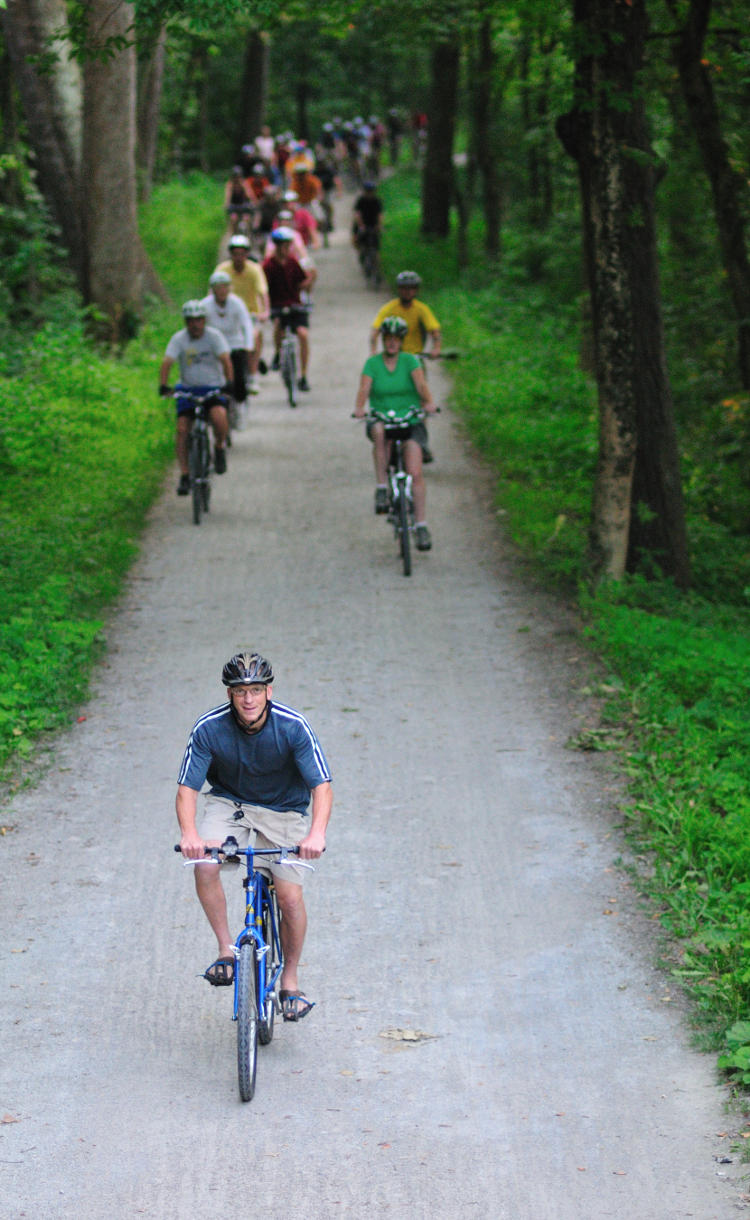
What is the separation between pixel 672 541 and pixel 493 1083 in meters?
7.44

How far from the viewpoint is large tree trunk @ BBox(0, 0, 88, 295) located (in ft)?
62.0

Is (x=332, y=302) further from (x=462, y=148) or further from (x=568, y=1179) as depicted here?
(x=462, y=148)

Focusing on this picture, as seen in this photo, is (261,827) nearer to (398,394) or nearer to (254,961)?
(254,961)

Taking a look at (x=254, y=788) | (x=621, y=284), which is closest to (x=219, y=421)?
(x=621, y=284)

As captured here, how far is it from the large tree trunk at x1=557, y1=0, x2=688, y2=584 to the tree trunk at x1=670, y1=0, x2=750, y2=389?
2.65m

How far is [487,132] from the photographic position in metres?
27.5

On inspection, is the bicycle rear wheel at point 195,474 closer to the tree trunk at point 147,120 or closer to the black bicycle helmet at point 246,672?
the black bicycle helmet at point 246,672

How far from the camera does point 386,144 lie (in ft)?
195

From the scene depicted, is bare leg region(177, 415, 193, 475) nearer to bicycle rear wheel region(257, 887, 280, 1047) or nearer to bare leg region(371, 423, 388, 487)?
bare leg region(371, 423, 388, 487)

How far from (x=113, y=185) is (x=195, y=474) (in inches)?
289

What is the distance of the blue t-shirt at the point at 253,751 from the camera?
5.66 metres

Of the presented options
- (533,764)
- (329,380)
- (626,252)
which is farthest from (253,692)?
(329,380)

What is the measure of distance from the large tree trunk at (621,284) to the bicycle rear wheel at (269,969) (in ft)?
21.2

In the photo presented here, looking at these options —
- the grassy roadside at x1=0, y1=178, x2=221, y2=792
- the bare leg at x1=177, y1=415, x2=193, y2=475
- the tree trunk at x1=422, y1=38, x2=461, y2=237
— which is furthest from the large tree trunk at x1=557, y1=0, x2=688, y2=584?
the tree trunk at x1=422, y1=38, x2=461, y2=237
